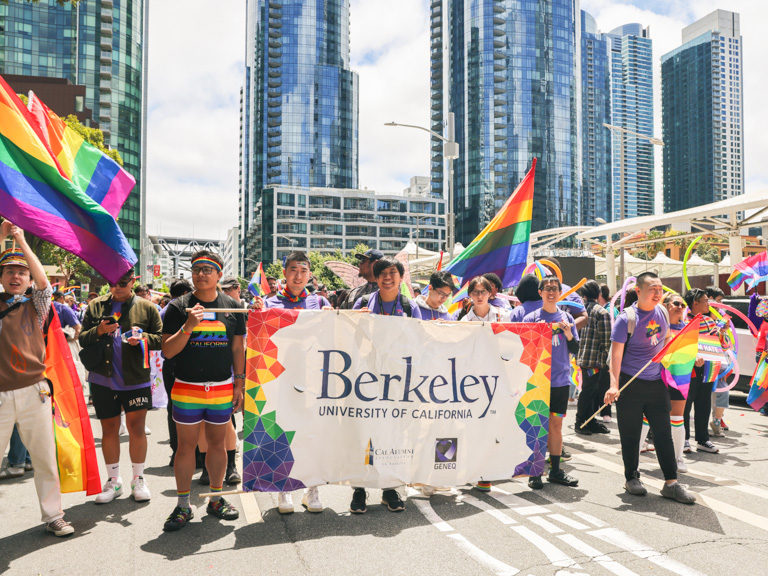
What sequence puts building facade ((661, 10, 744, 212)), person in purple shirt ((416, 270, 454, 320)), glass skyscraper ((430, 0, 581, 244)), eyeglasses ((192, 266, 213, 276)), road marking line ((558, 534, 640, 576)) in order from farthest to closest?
building facade ((661, 10, 744, 212)) → glass skyscraper ((430, 0, 581, 244)) → person in purple shirt ((416, 270, 454, 320)) → eyeglasses ((192, 266, 213, 276)) → road marking line ((558, 534, 640, 576))

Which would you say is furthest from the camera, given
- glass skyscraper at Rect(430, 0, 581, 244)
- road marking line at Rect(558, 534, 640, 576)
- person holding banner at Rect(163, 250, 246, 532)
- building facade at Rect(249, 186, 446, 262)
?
building facade at Rect(249, 186, 446, 262)

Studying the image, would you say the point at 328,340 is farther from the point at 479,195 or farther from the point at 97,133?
the point at 479,195

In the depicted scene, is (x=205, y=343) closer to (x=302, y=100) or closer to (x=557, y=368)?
(x=557, y=368)

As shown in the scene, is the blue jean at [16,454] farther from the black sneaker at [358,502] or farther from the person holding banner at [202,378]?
the black sneaker at [358,502]

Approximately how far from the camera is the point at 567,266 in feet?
60.7

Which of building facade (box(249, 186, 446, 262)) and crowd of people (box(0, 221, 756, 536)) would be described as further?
building facade (box(249, 186, 446, 262))

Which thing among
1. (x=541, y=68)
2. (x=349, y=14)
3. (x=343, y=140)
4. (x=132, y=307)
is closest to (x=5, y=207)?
(x=132, y=307)

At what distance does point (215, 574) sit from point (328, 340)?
1884 mm

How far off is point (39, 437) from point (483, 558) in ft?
10.9

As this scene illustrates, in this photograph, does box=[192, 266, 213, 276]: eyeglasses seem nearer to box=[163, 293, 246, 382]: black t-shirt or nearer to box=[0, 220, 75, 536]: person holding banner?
box=[163, 293, 246, 382]: black t-shirt

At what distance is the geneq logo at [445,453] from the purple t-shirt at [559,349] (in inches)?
53.0

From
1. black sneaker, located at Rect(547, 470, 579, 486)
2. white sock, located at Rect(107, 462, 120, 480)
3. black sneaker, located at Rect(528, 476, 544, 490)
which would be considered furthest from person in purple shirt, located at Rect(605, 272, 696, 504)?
white sock, located at Rect(107, 462, 120, 480)

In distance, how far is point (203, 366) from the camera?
471 cm

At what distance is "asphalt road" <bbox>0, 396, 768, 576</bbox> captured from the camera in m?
3.98
